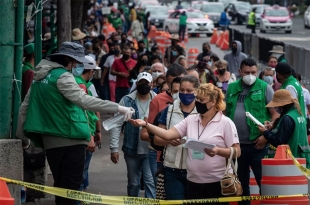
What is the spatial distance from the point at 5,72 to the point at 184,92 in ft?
6.06

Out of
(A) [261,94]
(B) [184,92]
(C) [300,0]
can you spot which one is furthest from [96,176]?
(C) [300,0]

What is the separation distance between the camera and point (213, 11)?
64.5m

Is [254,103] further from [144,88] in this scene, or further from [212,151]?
[212,151]

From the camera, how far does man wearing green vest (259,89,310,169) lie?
8.99 m

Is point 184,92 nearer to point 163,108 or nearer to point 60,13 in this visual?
point 163,108

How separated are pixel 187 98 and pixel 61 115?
47.7 inches

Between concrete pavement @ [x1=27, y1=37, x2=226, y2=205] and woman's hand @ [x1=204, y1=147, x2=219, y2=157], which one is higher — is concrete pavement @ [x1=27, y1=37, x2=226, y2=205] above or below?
below

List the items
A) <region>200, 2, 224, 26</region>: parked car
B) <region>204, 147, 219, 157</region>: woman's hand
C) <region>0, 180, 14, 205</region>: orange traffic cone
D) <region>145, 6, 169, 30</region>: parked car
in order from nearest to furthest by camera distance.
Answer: <region>0, 180, 14, 205</region>: orange traffic cone < <region>204, 147, 219, 157</region>: woman's hand < <region>145, 6, 169, 30</region>: parked car < <region>200, 2, 224, 26</region>: parked car

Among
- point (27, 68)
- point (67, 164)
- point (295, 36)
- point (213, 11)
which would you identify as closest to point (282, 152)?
point (67, 164)

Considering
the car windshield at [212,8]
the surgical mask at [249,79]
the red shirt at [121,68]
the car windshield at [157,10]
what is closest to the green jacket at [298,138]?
the surgical mask at [249,79]

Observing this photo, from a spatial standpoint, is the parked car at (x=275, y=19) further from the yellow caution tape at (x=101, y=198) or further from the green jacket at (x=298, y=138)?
the yellow caution tape at (x=101, y=198)

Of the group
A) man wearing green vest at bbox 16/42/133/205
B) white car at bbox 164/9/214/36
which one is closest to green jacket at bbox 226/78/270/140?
man wearing green vest at bbox 16/42/133/205

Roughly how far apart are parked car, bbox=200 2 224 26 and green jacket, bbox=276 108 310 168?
5440 centimetres

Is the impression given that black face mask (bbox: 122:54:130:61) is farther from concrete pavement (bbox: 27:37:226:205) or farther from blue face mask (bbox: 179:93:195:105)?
blue face mask (bbox: 179:93:195:105)
